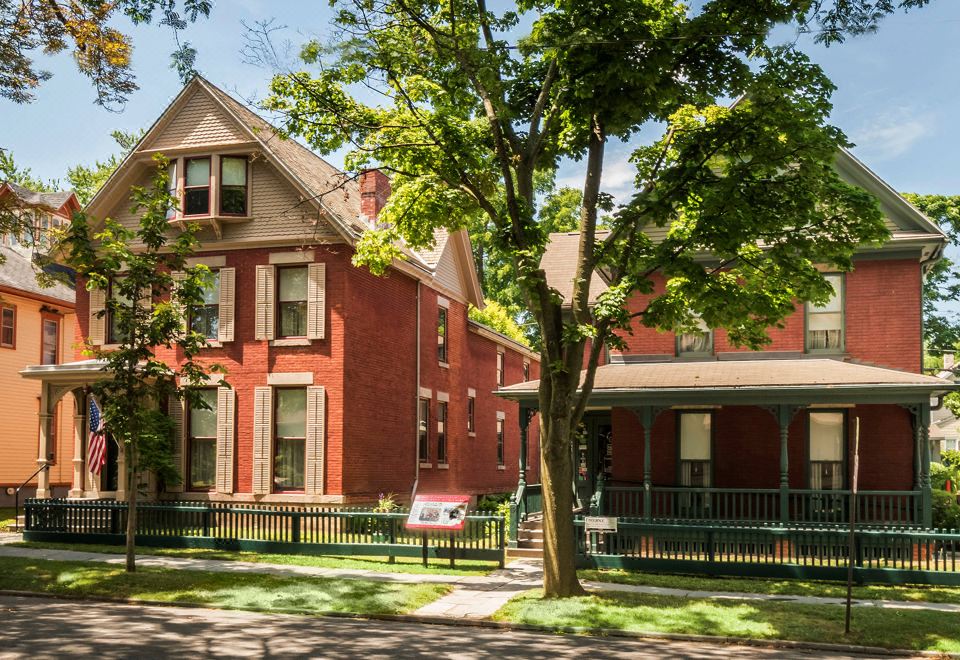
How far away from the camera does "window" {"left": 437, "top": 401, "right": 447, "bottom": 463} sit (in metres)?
31.4

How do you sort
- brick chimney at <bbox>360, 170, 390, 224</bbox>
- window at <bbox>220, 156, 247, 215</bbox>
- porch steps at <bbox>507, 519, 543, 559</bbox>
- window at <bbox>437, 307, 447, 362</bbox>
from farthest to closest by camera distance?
window at <bbox>437, 307, 447, 362</bbox> → brick chimney at <bbox>360, 170, 390, 224</bbox> → window at <bbox>220, 156, 247, 215</bbox> → porch steps at <bbox>507, 519, 543, 559</bbox>

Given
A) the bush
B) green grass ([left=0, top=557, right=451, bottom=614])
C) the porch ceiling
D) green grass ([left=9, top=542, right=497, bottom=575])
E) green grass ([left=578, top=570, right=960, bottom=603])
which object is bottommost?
green grass ([left=9, top=542, right=497, bottom=575])

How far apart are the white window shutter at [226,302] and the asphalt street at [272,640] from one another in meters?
12.4

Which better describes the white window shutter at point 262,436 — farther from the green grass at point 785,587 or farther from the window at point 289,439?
the green grass at point 785,587

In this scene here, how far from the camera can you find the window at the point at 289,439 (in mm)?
24812

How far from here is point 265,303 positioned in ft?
82.9

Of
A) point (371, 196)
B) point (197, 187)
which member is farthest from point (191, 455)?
point (371, 196)

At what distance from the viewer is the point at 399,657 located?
35.3ft

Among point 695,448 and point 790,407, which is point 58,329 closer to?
point 695,448

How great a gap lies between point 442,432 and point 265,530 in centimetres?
1154

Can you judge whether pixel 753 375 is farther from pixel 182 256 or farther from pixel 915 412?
pixel 182 256

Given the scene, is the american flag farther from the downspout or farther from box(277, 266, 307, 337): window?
the downspout

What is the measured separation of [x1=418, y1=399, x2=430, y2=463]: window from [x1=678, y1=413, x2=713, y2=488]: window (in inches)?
376

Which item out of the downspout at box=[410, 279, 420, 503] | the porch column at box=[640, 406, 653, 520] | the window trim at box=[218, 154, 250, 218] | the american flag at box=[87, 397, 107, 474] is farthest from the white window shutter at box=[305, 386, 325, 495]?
the porch column at box=[640, 406, 653, 520]
